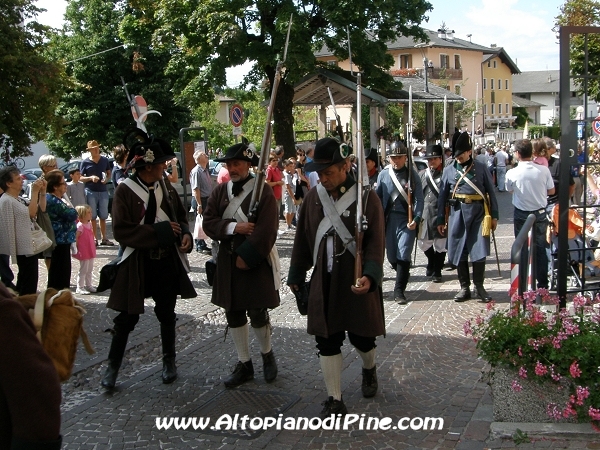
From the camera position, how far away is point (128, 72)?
113ft

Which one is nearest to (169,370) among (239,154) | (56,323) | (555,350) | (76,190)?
(239,154)

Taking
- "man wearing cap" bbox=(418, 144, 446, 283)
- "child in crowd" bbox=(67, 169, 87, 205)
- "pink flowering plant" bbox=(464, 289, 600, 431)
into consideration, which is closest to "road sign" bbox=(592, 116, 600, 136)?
"pink flowering plant" bbox=(464, 289, 600, 431)

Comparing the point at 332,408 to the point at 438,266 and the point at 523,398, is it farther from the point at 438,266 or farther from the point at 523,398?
the point at 438,266

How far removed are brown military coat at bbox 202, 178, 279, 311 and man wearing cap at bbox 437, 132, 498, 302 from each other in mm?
3459

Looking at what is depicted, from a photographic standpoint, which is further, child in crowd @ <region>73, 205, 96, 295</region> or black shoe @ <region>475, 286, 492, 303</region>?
child in crowd @ <region>73, 205, 96, 295</region>

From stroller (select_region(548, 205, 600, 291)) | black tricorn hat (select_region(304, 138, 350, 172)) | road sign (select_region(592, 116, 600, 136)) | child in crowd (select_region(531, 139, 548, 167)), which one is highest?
road sign (select_region(592, 116, 600, 136))

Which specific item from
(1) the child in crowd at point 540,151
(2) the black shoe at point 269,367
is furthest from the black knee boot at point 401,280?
(2) the black shoe at point 269,367

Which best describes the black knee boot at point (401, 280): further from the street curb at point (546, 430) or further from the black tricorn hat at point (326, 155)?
the street curb at point (546, 430)

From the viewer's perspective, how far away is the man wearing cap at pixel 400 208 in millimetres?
9047

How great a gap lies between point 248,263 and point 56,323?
327 cm

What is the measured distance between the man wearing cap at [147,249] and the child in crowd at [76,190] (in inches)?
277

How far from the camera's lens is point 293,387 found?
19.4 feet

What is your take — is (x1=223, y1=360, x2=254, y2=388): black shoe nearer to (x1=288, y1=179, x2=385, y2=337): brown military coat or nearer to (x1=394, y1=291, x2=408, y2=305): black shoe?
(x1=288, y1=179, x2=385, y2=337): brown military coat

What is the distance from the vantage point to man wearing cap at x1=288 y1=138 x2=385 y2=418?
509cm
